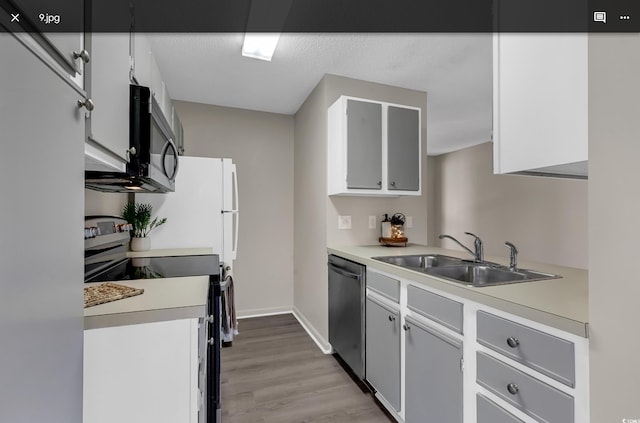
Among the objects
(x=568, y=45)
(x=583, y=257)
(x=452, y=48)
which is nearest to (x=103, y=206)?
(x=568, y=45)

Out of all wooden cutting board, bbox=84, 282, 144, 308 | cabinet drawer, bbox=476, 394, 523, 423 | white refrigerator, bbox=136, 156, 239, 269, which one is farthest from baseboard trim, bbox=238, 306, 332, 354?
wooden cutting board, bbox=84, 282, 144, 308

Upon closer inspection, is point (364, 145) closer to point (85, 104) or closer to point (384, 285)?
point (384, 285)

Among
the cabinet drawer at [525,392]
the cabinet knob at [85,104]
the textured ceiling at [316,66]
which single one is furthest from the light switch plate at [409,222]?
the cabinet knob at [85,104]

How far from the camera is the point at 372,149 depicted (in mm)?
2451

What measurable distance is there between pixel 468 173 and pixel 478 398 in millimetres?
5052

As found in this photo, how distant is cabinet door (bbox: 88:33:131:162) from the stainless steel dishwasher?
1587mm

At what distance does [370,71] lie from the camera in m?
2.57

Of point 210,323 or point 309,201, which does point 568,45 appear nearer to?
point 210,323

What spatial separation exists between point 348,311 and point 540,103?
175 cm

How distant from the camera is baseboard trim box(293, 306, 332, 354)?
8.52 ft

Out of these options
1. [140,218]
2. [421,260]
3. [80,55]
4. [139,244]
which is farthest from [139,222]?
[421,260]

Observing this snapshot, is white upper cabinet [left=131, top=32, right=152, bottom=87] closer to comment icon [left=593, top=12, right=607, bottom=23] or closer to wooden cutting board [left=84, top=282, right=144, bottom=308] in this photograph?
wooden cutting board [left=84, top=282, right=144, bottom=308]

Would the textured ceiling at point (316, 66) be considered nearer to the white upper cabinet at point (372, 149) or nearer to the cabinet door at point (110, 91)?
the white upper cabinet at point (372, 149)

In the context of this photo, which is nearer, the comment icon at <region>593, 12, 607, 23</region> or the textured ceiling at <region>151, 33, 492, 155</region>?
the comment icon at <region>593, 12, 607, 23</region>
